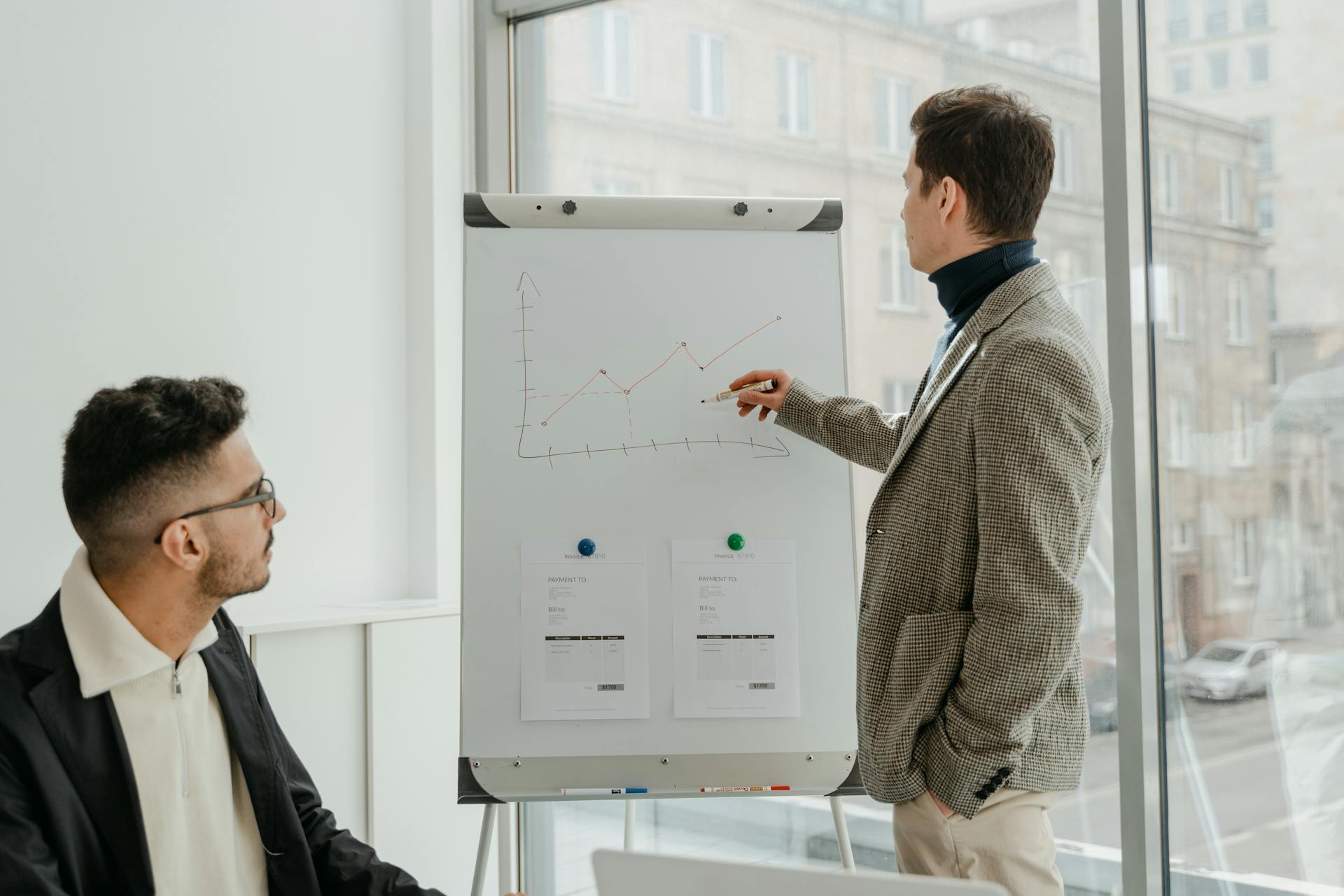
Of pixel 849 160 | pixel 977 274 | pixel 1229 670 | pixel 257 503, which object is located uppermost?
pixel 849 160

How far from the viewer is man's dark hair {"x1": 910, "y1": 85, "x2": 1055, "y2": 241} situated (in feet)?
5.49

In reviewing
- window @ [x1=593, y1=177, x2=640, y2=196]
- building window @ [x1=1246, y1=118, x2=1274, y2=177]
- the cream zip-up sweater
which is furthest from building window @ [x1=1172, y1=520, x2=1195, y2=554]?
the cream zip-up sweater

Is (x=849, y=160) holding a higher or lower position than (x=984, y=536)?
higher

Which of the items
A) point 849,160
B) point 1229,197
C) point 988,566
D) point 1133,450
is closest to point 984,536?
point 988,566

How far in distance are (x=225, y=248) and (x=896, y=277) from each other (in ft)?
5.60

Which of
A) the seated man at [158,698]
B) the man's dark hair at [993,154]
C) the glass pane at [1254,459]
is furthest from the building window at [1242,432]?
the seated man at [158,698]

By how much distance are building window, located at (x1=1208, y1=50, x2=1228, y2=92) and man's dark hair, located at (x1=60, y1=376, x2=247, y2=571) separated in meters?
2.12

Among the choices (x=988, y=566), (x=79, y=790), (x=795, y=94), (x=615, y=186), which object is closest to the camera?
(x=79, y=790)

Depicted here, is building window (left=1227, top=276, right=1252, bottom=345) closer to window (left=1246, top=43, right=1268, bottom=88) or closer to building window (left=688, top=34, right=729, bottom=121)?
window (left=1246, top=43, right=1268, bottom=88)

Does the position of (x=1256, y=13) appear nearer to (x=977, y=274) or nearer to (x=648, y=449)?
(x=977, y=274)

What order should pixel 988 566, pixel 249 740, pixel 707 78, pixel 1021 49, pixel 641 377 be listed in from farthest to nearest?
pixel 707 78
pixel 1021 49
pixel 641 377
pixel 249 740
pixel 988 566

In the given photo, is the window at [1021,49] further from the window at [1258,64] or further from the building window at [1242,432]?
the building window at [1242,432]

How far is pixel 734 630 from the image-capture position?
2037 millimetres

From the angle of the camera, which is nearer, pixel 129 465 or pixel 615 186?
pixel 129 465
